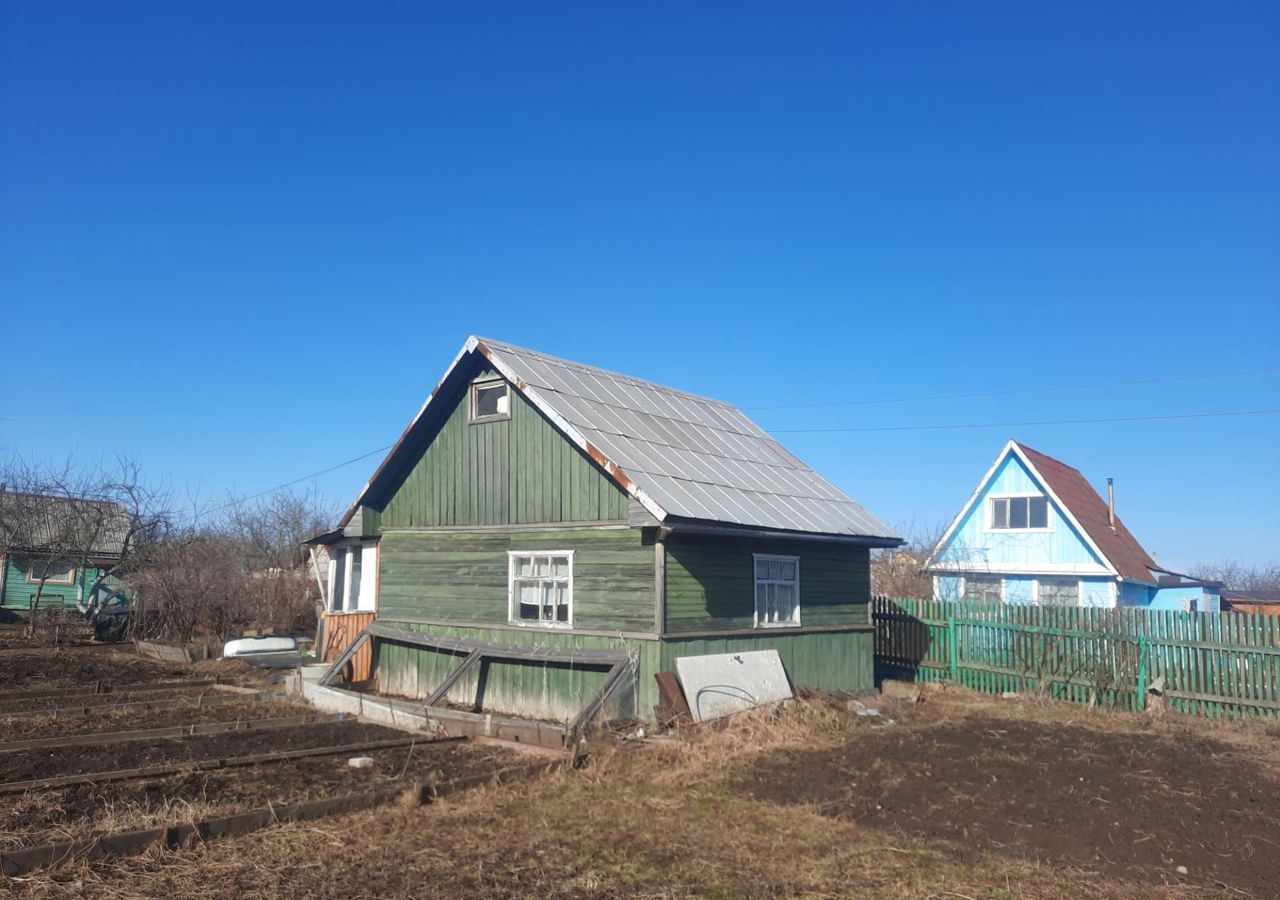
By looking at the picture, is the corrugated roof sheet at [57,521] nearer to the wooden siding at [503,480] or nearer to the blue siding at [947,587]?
the wooden siding at [503,480]

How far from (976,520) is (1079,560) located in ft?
12.1

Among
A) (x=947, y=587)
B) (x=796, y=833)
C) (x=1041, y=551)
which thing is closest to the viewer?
(x=796, y=833)

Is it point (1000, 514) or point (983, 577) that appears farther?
point (1000, 514)

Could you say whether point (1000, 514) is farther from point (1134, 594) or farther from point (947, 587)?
point (1134, 594)

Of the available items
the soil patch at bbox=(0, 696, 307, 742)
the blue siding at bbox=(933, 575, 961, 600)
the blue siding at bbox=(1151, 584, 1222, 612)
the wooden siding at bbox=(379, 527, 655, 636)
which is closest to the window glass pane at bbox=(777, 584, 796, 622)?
the wooden siding at bbox=(379, 527, 655, 636)

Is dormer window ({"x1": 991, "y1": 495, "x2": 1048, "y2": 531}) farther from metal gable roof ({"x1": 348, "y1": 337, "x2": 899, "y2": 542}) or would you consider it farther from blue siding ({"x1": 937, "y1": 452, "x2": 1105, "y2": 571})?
metal gable roof ({"x1": 348, "y1": 337, "x2": 899, "y2": 542})

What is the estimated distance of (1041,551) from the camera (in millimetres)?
29859

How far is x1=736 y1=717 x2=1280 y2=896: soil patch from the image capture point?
8.12 m

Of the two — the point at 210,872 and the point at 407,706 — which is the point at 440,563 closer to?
the point at 407,706

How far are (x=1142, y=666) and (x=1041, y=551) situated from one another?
45.3 ft

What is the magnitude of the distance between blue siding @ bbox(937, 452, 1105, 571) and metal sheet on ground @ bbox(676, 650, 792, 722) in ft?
56.4

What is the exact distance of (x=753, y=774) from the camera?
11.2 meters

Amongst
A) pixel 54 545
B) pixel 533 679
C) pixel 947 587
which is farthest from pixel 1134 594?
pixel 54 545

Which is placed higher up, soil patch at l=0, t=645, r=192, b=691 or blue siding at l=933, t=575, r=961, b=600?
blue siding at l=933, t=575, r=961, b=600
